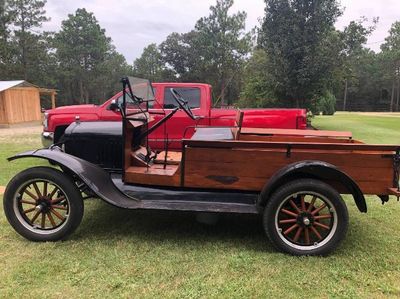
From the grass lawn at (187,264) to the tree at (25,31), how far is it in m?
35.5

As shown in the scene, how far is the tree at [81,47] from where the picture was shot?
1618 inches

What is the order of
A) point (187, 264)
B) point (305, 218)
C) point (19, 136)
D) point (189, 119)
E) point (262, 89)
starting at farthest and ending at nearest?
1. point (262, 89)
2. point (19, 136)
3. point (189, 119)
4. point (305, 218)
5. point (187, 264)

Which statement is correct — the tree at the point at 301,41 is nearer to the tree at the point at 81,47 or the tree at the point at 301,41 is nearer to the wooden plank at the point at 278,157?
the wooden plank at the point at 278,157

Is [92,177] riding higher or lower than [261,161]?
lower

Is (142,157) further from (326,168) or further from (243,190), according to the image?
(326,168)

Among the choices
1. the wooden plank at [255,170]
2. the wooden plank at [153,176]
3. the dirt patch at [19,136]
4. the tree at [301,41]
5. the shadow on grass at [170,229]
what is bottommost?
the dirt patch at [19,136]

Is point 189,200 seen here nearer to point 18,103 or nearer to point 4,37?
point 18,103

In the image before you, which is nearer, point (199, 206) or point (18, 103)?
point (199, 206)

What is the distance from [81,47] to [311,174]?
1622 inches

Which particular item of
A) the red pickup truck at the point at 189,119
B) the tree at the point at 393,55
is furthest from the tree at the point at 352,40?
the tree at the point at 393,55

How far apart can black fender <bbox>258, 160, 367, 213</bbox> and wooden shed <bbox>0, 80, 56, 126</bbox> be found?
18371mm

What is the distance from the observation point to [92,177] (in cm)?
378

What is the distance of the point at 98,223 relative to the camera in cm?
A: 438

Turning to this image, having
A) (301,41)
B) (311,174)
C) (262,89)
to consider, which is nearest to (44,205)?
(311,174)
